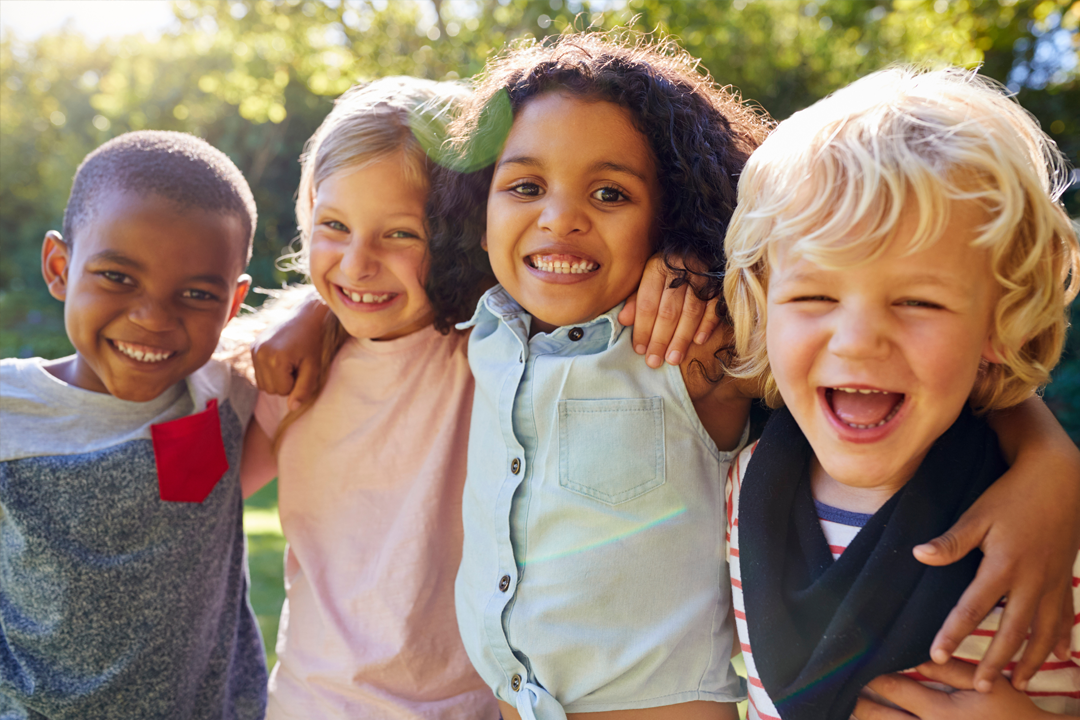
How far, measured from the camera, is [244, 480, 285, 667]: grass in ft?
13.7

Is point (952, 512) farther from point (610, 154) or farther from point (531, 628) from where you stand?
point (610, 154)

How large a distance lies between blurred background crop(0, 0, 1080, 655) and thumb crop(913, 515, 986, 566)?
3.35 m

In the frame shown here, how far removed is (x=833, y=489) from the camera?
1.51 m

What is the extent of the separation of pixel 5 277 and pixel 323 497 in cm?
1534

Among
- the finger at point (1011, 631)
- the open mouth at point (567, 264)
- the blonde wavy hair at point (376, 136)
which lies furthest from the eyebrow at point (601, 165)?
the finger at point (1011, 631)

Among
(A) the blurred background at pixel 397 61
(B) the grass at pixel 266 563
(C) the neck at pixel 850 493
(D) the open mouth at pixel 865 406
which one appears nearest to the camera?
(D) the open mouth at pixel 865 406

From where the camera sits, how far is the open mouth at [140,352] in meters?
1.99

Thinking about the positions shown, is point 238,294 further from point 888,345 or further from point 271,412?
point 888,345

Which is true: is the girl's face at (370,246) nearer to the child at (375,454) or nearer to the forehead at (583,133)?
the child at (375,454)

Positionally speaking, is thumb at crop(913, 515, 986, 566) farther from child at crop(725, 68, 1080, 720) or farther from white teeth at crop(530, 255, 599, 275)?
white teeth at crop(530, 255, 599, 275)

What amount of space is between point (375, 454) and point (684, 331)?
99 centimetres

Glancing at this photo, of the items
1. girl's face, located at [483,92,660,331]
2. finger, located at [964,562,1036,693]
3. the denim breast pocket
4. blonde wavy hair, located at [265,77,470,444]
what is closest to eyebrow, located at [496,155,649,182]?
girl's face, located at [483,92,660,331]

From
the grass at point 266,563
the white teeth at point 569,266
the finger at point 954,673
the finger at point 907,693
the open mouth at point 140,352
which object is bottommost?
the grass at point 266,563

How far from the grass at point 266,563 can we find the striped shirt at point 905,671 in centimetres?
241
